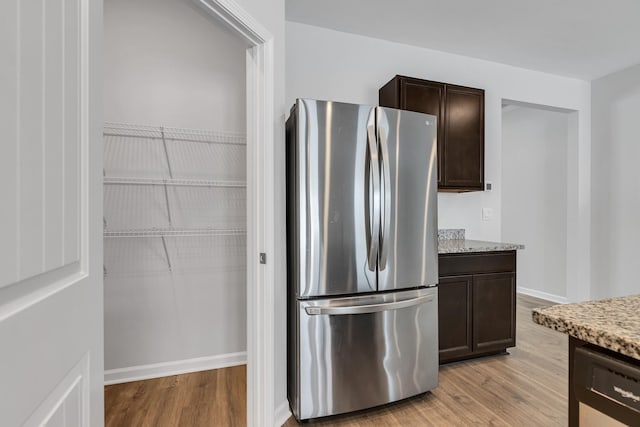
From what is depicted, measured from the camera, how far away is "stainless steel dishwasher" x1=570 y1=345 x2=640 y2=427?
0.63m

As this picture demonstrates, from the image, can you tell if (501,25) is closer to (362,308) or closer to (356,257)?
(356,257)

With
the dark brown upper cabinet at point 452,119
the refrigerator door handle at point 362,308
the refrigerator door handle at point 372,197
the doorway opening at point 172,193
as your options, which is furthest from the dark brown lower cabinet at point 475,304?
the doorway opening at point 172,193

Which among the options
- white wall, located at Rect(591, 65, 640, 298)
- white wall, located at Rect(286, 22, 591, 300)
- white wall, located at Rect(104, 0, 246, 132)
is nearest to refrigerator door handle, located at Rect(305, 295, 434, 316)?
white wall, located at Rect(286, 22, 591, 300)

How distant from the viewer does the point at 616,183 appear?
3521 mm

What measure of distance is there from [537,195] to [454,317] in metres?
2.93

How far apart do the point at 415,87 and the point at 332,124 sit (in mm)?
1272

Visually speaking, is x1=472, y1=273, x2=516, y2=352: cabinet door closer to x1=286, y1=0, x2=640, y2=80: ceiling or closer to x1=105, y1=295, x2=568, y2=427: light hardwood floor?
x1=105, y1=295, x2=568, y2=427: light hardwood floor

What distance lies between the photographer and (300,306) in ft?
5.82

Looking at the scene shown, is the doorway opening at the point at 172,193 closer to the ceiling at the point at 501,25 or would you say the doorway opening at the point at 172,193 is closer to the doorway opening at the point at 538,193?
the ceiling at the point at 501,25

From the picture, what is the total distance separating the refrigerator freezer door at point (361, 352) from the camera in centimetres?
178

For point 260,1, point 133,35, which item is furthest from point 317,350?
point 133,35

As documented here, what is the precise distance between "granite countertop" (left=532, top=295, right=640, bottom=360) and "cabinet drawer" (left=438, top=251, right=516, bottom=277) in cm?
151

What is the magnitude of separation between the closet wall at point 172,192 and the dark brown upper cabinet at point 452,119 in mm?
1319

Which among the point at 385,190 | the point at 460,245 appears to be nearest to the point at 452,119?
the point at 460,245
